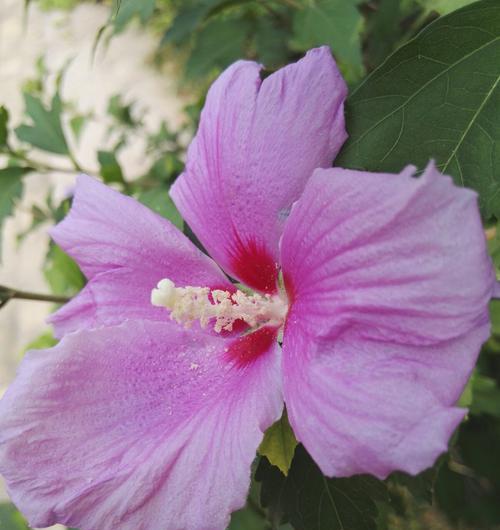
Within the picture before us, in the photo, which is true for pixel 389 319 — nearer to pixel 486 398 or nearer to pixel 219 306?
pixel 219 306

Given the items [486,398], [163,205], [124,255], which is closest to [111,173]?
[163,205]

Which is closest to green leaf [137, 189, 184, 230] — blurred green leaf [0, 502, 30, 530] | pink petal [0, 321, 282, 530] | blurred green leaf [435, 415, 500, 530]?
pink petal [0, 321, 282, 530]

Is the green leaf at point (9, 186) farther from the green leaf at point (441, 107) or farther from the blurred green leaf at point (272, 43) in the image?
the green leaf at point (441, 107)

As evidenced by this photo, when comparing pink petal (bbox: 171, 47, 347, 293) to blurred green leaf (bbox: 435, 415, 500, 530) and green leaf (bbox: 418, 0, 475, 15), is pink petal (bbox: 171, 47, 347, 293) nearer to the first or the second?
green leaf (bbox: 418, 0, 475, 15)

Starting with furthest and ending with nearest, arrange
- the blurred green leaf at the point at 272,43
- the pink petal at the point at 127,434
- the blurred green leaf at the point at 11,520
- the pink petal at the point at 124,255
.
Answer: the blurred green leaf at the point at 272,43
the blurred green leaf at the point at 11,520
the pink petal at the point at 124,255
the pink petal at the point at 127,434

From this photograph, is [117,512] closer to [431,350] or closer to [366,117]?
[431,350]

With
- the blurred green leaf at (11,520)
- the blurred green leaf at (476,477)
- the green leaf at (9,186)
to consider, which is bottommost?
the blurred green leaf at (476,477)

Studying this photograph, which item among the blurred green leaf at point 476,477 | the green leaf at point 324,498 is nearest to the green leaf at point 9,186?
the green leaf at point 324,498
